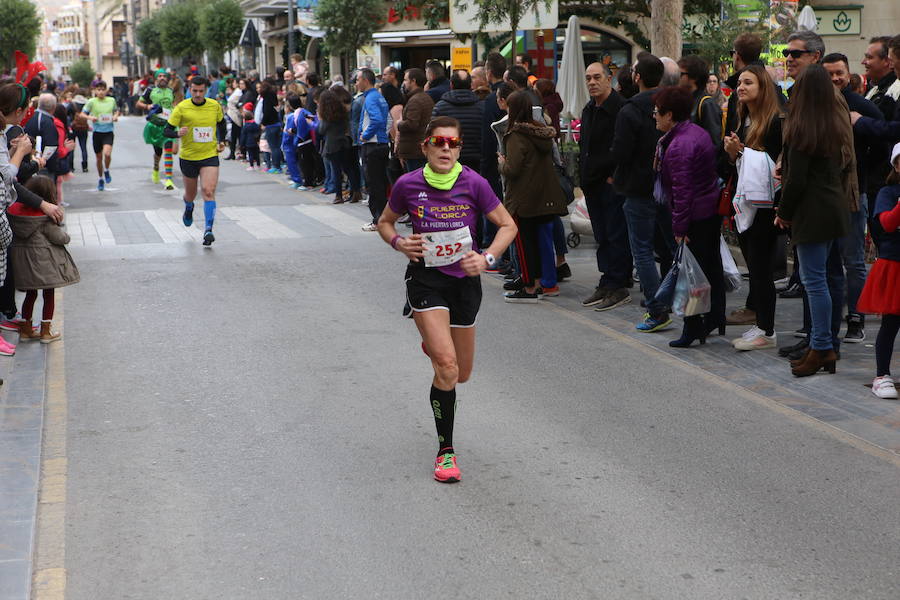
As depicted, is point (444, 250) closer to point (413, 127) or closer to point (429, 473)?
point (429, 473)

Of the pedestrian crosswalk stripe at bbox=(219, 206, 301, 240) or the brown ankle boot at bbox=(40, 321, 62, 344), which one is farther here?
the pedestrian crosswalk stripe at bbox=(219, 206, 301, 240)

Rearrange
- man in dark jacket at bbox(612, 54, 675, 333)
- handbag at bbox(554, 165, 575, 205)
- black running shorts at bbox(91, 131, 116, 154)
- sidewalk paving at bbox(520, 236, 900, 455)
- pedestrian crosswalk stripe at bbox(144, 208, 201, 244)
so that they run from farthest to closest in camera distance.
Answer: black running shorts at bbox(91, 131, 116, 154) → pedestrian crosswalk stripe at bbox(144, 208, 201, 244) → handbag at bbox(554, 165, 575, 205) → man in dark jacket at bbox(612, 54, 675, 333) → sidewalk paving at bbox(520, 236, 900, 455)

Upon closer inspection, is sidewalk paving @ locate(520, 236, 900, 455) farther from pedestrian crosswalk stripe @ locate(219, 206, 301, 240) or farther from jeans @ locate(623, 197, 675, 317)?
pedestrian crosswalk stripe @ locate(219, 206, 301, 240)

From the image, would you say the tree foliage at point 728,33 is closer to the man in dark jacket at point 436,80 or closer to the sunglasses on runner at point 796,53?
the man in dark jacket at point 436,80

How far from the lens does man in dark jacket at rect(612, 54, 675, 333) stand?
9.04 meters

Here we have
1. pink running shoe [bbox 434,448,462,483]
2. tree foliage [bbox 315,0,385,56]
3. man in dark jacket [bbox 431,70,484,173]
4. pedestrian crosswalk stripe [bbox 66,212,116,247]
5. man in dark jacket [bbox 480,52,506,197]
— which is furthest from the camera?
tree foliage [bbox 315,0,385,56]

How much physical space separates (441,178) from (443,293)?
1.81ft

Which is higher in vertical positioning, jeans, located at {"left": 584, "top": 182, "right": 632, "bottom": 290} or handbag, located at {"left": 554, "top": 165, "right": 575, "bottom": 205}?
handbag, located at {"left": 554, "top": 165, "right": 575, "bottom": 205}

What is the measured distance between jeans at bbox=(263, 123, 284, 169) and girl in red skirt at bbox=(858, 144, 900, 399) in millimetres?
18618

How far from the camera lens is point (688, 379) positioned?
7598 mm

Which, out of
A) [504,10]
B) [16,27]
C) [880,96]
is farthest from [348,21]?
[16,27]

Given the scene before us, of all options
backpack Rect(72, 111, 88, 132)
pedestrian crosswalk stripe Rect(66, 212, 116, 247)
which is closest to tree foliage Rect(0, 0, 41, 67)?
backpack Rect(72, 111, 88, 132)

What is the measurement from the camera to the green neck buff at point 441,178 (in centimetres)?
565

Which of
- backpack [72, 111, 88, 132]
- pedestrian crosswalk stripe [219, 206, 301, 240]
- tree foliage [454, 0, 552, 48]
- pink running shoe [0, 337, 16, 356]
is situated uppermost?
tree foliage [454, 0, 552, 48]
